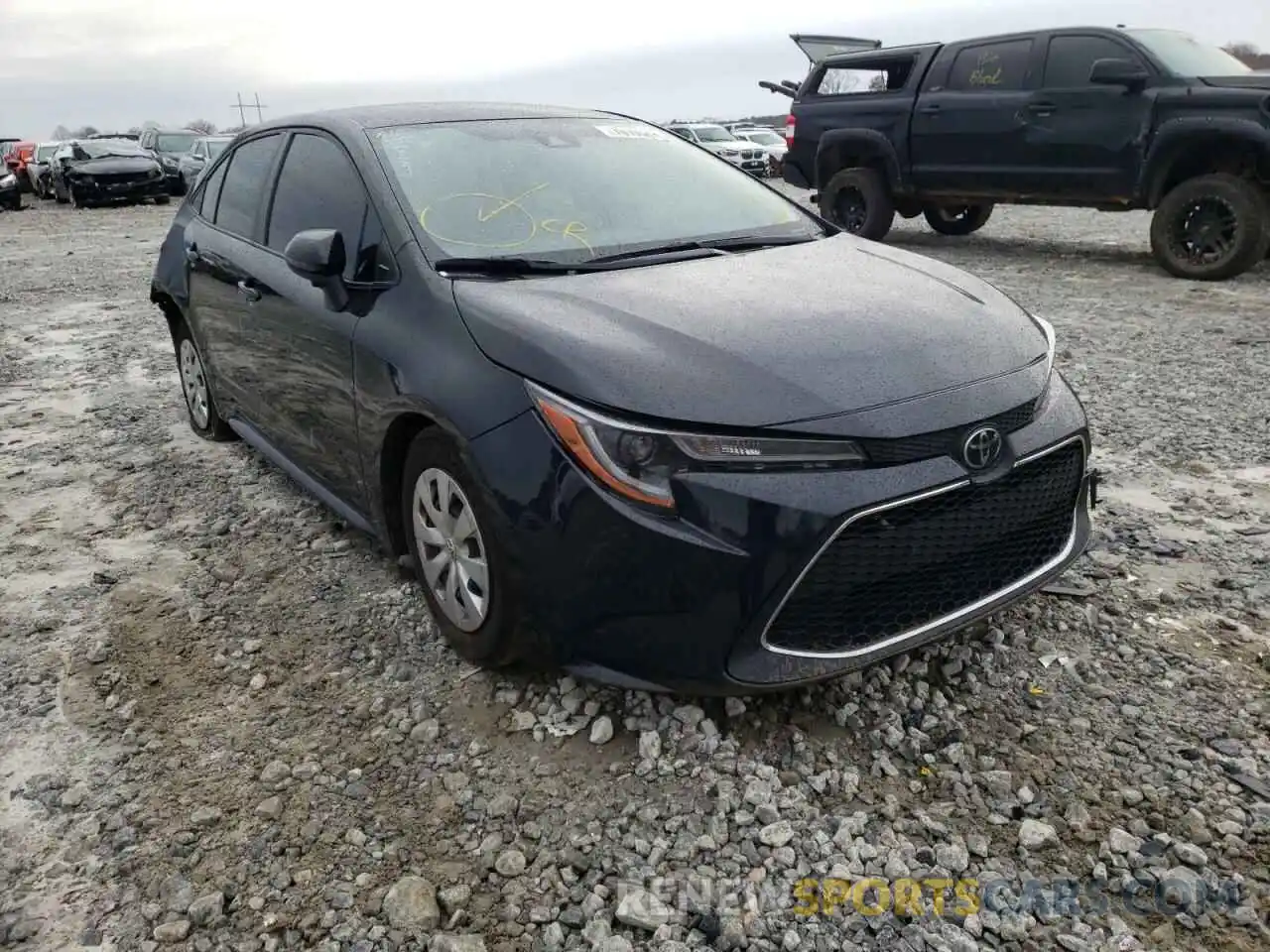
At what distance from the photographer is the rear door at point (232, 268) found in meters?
4.06

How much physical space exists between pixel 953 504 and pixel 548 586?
1007 millimetres

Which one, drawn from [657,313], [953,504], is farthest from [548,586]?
[953,504]

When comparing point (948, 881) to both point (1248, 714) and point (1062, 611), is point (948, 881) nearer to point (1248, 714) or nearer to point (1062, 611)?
point (1248, 714)

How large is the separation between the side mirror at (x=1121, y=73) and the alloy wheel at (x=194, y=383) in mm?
7746

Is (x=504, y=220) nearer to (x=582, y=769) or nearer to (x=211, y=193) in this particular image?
(x=582, y=769)

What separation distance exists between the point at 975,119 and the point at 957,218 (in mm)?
2561

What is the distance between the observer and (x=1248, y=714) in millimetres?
2650

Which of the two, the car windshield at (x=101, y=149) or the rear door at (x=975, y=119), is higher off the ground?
the car windshield at (x=101, y=149)

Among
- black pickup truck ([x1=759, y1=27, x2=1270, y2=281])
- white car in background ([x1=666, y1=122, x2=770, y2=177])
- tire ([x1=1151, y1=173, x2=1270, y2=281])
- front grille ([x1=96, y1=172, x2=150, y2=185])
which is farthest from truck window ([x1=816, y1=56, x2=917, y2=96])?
front grille ([x1=96, y1=172, x2=150, y2=185])

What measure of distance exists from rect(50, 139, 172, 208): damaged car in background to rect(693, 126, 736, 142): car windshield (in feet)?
42.0

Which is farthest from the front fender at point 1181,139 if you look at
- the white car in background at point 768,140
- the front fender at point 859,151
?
the white car in background at point 768,140

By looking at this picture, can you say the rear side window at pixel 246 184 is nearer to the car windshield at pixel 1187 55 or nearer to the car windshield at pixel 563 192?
the car windshield at pixel 563 192

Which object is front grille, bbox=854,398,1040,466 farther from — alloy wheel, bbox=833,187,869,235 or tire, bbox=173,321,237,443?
alloy wheel, bbox=833,187,869,235

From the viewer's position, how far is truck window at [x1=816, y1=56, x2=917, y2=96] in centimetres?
1057
